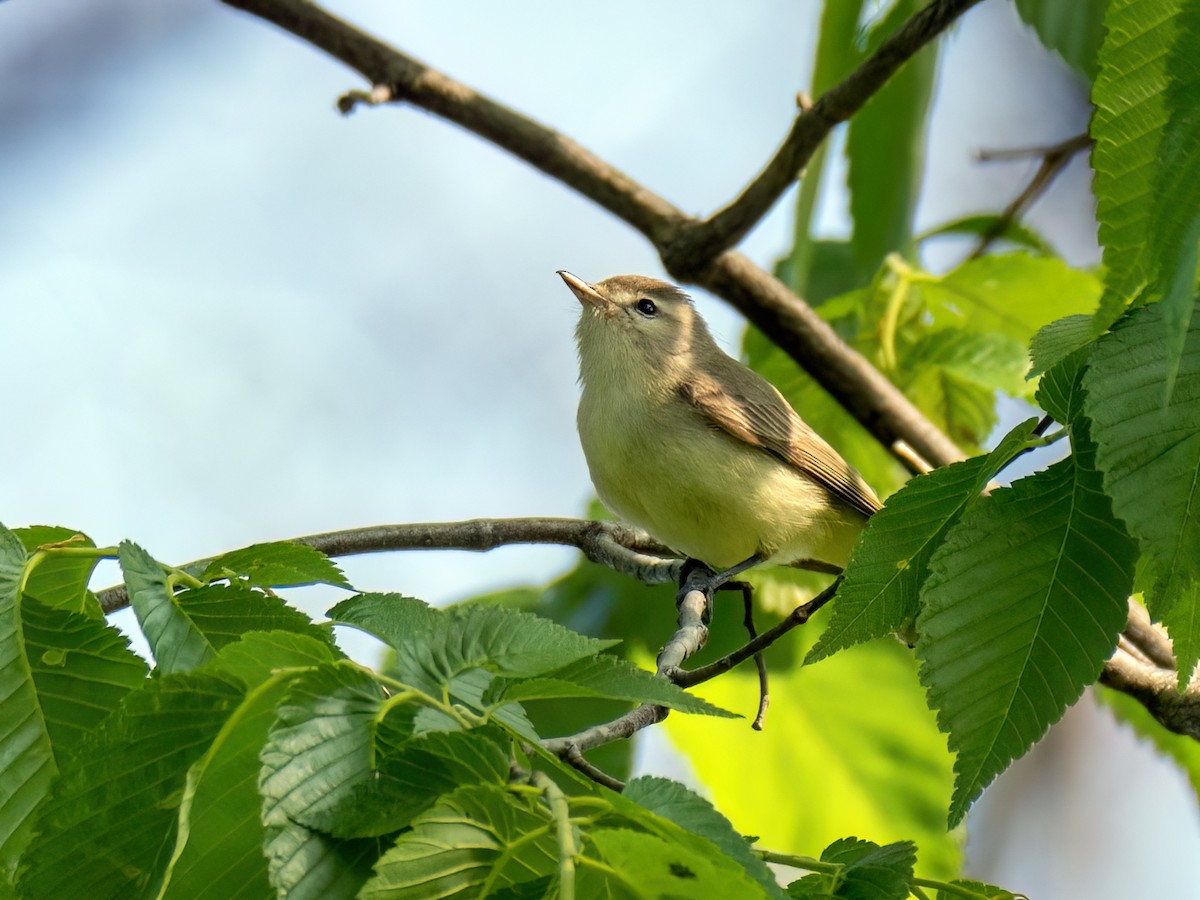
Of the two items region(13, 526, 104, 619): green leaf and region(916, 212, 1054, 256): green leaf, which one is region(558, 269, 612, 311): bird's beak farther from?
region(13, 526, 104, 619): green leaf

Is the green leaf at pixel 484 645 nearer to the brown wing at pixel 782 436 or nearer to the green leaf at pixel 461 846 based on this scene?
the green leaf at pixel 461 846

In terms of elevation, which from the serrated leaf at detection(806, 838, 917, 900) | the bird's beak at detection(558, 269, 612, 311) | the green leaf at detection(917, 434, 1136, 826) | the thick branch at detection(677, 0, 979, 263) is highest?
the bird's beak at detection(558, 269, 612, 311)

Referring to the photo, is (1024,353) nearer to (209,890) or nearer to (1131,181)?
(1131,181)

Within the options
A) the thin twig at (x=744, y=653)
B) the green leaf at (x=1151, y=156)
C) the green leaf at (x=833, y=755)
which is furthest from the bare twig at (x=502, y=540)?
the green leaf at (x=1151, y=156)

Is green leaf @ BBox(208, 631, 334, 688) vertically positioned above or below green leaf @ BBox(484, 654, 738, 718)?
above

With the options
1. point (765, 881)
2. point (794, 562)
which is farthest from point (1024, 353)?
point (765, 881)

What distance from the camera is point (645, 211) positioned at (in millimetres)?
4309

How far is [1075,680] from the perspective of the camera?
1.64m

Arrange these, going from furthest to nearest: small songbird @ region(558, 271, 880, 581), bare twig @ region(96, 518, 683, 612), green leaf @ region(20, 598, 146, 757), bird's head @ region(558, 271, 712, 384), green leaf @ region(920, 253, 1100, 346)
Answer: bird's head @ region(558, 271, 712, 384), green leaf @ region(920, 253, 1100, 346), small songbird @ region(558, 271, 880, 581), bare twig @ region(96, 518, 683, 612), green leaf @ region(20, 598, 146, 757)

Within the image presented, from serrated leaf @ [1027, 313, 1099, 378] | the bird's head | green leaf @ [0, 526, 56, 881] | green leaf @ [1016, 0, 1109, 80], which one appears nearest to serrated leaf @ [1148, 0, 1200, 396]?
serrated leaf @ [1027, 313, 1099, 378]

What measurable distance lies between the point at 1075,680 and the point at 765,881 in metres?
0.54

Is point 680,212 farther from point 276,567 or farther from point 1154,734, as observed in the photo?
point 276,567

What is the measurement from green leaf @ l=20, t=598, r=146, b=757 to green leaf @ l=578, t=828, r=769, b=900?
2.54ft

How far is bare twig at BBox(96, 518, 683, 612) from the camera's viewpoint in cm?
308
